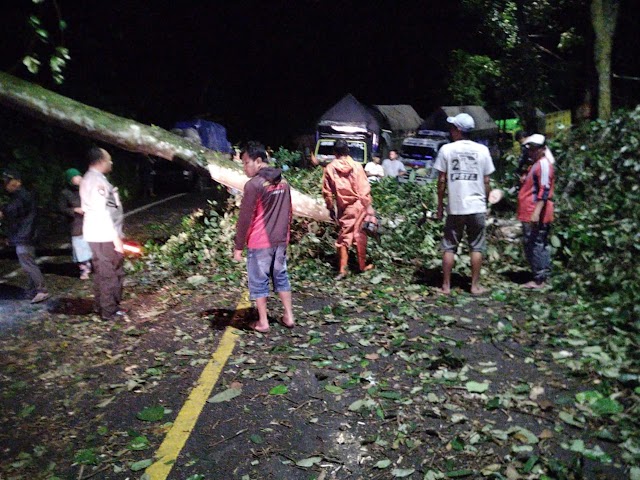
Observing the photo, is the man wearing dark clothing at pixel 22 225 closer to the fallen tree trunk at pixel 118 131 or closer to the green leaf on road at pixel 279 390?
the fallen tree trunk at pixel 118 131

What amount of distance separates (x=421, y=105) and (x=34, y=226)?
1473 inches

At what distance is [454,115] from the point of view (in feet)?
98.2

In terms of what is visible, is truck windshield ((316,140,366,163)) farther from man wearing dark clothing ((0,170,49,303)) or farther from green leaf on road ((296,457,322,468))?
green leaf on road ((296,457,322,468))

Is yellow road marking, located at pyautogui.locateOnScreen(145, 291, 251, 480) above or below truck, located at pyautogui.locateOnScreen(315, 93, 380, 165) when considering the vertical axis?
below

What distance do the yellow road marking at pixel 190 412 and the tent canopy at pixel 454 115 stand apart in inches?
970

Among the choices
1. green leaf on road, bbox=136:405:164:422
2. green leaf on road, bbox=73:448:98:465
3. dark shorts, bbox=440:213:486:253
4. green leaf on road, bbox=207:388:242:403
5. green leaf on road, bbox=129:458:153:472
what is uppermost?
dark shorts, bbox=440:213:486:253

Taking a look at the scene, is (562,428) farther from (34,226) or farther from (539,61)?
(539,61)

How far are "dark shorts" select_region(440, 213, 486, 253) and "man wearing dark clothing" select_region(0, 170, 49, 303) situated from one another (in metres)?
5.16

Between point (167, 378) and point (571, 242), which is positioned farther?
point (571, 242)

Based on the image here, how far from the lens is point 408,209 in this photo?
9188 mm

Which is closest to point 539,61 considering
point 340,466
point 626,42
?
point 626,42

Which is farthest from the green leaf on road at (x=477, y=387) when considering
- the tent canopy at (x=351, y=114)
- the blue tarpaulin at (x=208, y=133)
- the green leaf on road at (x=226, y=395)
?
the tent canopy at (x=351, y=114)

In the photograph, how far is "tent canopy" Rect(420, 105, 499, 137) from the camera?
30.1m

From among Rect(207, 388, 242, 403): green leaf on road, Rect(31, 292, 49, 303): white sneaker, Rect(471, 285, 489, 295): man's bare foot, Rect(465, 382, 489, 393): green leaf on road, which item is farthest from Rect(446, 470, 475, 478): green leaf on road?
Rect(31, 292, 49, 303): white sneaker
